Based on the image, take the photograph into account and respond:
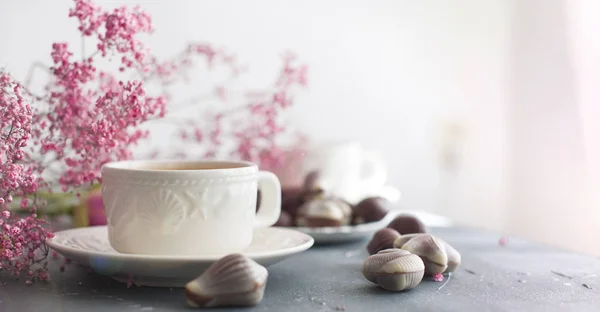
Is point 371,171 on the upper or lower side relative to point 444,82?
lower

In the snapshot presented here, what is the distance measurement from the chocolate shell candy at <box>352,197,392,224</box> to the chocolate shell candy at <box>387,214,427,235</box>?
13 cm

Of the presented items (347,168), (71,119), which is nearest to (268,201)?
(71,119)

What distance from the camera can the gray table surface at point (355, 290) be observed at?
606mm

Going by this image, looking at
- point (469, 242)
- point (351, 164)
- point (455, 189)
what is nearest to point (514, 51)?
point (455, 189)

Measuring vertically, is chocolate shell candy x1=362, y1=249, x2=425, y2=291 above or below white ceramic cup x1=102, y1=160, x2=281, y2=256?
below

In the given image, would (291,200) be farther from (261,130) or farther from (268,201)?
(268,201)

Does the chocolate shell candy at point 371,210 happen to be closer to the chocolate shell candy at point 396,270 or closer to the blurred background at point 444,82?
the chocolate shell candy at point 396,270

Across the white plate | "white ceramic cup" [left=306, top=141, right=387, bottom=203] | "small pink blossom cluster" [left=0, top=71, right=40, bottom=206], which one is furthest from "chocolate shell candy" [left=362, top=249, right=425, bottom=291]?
"white ceramic cup" [left=306, top=141, right=387, bottom=203]

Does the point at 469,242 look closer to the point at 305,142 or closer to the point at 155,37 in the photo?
the point at 305,142

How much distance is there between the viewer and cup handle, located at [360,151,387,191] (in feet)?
4.25

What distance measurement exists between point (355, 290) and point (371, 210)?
36 centimetres

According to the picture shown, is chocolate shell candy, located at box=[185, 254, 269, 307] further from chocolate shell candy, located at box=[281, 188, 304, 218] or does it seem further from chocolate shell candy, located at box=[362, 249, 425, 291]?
chocolate shell candy, located at box=[281, 188, 304, 218]

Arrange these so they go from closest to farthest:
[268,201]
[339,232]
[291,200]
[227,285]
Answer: [227,285] → [268,201] → [339,232] → [291,200]

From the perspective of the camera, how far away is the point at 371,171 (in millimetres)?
1311
